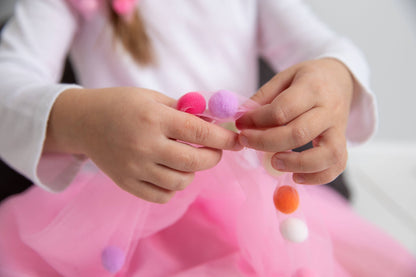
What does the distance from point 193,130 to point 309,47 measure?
37 centimetres

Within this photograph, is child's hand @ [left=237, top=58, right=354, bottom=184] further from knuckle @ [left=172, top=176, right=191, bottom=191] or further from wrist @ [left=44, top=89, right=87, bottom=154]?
wrist @ [left=44, top=89, right=87, bottom=154]

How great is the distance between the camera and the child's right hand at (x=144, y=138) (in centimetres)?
30

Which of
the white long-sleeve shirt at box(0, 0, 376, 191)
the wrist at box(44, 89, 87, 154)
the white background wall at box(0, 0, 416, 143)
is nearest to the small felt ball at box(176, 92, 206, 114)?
the wrist at box(44, 89, 87, 154)

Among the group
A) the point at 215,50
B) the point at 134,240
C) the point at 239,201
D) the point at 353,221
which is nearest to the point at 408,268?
the point at 353,221

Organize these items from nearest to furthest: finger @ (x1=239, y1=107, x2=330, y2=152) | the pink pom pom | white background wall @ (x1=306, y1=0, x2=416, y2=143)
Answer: finger @ (x1=239, y1=107, x2=330, y2=152) → the pink pom pom → white background wall @ (x1=306, y1=0, x2=416, y2=143)

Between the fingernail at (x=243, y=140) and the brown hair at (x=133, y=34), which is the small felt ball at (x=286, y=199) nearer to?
the fingernail at (x=243, y=140)

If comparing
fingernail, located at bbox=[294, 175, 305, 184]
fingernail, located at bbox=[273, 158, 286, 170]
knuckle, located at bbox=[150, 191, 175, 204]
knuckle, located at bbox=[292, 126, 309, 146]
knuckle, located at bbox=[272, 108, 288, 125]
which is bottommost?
knuckle, located at bbox=[150, 191, 175, 204]

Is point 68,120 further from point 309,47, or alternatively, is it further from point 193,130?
point 309,47

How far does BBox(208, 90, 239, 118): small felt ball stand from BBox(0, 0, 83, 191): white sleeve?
198 mm

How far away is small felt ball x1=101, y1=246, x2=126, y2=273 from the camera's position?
35cm

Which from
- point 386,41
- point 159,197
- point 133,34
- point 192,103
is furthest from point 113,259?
point 386,41

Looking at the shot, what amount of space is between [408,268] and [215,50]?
457 millimetres

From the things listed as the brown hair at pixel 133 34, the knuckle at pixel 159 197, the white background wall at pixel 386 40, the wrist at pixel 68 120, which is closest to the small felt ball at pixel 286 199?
the knuckle at pixel 159 197

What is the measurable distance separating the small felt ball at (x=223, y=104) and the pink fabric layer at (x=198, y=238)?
70 mm
